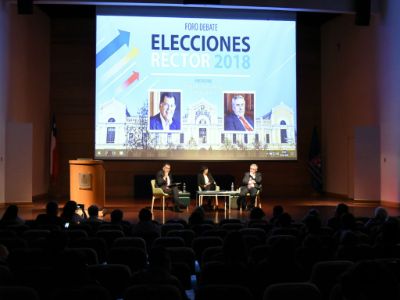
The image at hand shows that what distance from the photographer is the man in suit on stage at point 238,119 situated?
1302 centimetres

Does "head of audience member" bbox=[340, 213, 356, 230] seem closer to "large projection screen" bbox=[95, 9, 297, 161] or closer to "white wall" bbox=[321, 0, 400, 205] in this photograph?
"large projection screen" bbox=[95, 9, 297, 161]

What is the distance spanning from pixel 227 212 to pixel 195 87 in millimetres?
3183

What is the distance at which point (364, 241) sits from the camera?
4.91 metres

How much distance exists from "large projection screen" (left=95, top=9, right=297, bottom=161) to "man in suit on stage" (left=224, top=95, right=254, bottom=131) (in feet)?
0.08

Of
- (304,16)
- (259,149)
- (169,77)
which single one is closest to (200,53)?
(169,77)

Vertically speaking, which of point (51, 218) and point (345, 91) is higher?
point (345, 91)

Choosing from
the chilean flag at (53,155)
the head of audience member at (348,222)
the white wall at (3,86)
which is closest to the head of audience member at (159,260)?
the head of audience member at (348,222)

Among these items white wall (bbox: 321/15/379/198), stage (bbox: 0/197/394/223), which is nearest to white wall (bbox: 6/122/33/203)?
stage (bbox: 0/197/394/223)

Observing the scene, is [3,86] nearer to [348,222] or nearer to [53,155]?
[53,155]

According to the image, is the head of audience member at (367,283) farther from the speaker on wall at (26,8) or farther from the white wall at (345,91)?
the white wall at (345,91)

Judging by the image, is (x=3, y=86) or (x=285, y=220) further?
(x=3, y=86)

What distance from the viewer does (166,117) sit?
42.7 ft

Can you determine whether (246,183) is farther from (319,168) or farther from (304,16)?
(304,16)

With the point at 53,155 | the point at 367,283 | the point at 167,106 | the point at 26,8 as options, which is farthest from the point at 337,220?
the point at 53,155
